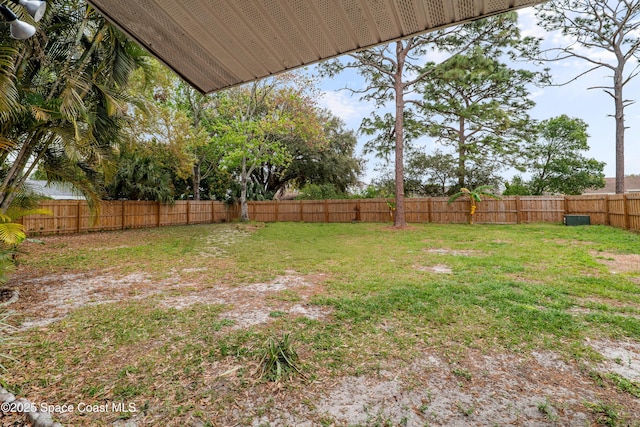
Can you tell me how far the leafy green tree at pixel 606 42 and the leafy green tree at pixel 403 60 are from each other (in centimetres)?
364

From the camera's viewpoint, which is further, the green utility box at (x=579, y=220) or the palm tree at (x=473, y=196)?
the palm tree at (x=473, y=196)

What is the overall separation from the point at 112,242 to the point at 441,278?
32.4 feet

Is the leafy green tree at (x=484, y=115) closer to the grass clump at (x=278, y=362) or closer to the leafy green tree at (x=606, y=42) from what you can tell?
the leafy green tree at (x=606, y=42)

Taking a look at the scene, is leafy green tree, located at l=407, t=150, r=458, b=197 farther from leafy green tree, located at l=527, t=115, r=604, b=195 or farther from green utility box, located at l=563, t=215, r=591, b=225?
green utility box, located at l=563, t=215, r=591, b=225

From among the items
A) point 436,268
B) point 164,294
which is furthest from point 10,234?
point 436,268

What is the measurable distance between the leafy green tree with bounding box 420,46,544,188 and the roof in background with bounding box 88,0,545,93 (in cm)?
1226

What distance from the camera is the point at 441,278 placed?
4.75 m

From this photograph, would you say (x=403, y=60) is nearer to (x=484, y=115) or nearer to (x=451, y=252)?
(x=484, y=115)

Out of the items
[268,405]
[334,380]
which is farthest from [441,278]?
[268,405]

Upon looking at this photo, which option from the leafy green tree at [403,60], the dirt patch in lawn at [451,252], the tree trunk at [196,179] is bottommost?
the dirt patch in lawn at [451,252]

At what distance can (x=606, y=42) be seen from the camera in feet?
43.8

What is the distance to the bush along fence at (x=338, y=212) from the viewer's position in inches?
403

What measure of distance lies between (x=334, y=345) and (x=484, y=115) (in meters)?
15.2

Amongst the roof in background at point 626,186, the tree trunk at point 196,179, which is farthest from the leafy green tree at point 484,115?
the roof in background at point 626,186
